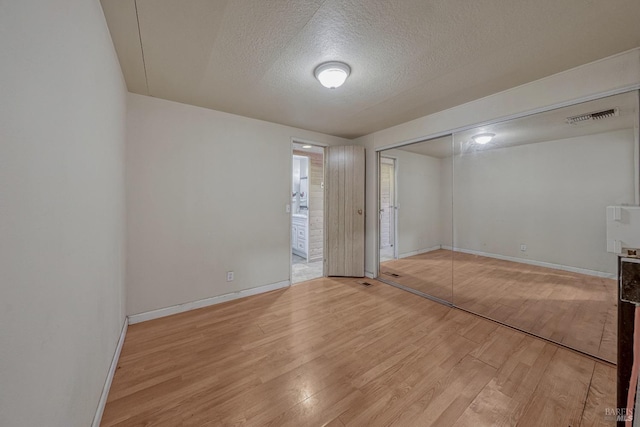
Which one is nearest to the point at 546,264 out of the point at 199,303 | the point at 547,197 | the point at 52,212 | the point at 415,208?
the point at 547,197

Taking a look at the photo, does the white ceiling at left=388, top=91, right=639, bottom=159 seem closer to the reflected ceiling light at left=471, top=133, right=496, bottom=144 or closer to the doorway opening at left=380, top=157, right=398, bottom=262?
the reflected ceiling light at left=471, top=133, right=496, bottom=144

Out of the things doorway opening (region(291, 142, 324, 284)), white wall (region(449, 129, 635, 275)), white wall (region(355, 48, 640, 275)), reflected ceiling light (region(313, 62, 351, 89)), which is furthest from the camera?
doorway opening (region(291, 142, 324, 284))

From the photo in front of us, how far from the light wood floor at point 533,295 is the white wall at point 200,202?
2305 mm

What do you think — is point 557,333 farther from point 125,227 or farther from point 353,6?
point 125,227

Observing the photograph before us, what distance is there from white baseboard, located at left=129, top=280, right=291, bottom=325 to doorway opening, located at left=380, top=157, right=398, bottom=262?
2508mm

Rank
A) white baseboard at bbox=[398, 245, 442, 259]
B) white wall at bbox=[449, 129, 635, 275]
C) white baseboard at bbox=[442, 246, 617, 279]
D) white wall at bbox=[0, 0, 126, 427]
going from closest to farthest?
white wall at bbox=[0, 0, 126, 427], white wall at bbox=[449, 129, 635, 275], white baseboard at bbox=[442, 246, 617, 279], white baseboard at bbox=[398, 245, 442, 259]

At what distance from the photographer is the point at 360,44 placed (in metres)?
1.68

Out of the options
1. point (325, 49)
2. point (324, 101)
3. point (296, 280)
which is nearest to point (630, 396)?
point (325, 49)

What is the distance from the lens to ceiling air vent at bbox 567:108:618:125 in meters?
1.93

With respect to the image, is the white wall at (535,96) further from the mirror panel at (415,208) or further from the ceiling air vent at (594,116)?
the mirror panel at (415,208)

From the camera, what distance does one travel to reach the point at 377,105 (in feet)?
9.04

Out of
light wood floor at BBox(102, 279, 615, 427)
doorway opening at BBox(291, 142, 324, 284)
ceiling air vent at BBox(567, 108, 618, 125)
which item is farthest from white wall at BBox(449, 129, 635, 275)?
doorway opening at BBox(291, 142, 324, 284)

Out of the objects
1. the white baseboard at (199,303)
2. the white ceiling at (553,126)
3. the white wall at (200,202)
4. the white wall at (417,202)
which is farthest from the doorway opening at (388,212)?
the white baseboard at (199,303)

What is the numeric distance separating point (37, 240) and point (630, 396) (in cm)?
237
